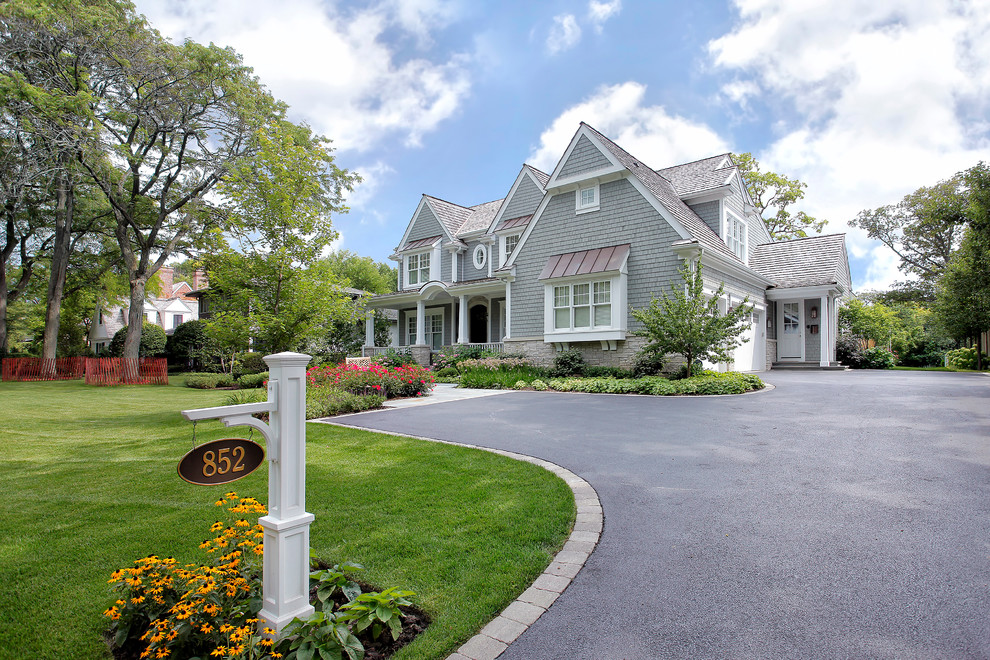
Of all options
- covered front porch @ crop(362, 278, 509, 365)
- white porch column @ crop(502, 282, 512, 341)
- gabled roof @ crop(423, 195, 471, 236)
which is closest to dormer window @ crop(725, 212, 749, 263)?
white porch column @ crop(502, 282, 512, 341)

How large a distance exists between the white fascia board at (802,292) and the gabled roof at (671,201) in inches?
140

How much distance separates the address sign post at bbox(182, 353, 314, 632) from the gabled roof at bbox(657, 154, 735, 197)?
1841cm

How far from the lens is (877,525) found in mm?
3596

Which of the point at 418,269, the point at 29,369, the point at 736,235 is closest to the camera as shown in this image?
the point at 736,235

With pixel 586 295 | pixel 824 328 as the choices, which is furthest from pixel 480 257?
pixel 824 328

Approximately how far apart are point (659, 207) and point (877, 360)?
Answer: 44.7ft

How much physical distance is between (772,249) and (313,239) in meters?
20.1

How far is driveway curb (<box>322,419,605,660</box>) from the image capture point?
2.33 meters

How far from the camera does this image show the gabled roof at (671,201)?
15353 mm

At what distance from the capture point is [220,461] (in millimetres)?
2279

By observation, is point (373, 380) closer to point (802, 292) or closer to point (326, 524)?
point (326, 524)

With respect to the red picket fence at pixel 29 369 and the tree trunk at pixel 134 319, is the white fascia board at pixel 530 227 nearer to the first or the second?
the tree trunk at pixel 134 319

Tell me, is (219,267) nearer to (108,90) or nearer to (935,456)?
(935,456)

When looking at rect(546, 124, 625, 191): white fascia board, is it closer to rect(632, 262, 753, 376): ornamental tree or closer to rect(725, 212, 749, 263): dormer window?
rect(632, 262, 753, 376): ornamental tree
